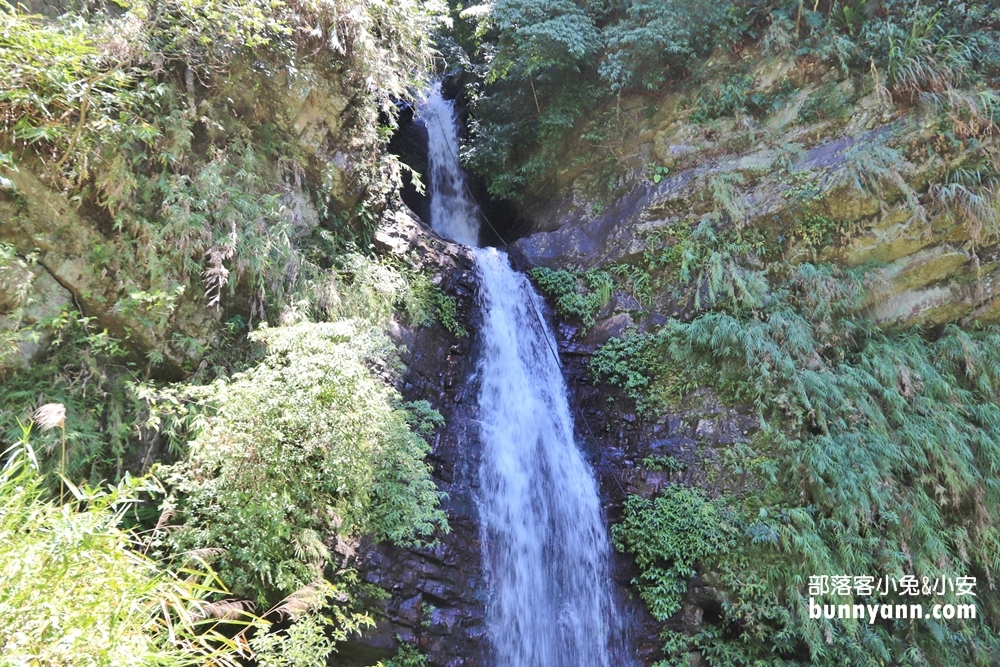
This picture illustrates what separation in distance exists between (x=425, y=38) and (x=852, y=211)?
6.61 m

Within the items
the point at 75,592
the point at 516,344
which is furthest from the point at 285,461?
the point at 516,344

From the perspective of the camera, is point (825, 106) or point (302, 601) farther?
point (825, 106)

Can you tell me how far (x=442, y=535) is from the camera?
5.52 metres

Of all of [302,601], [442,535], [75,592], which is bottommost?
[302,601]

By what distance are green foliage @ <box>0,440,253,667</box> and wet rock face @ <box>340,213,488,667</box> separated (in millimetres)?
2588

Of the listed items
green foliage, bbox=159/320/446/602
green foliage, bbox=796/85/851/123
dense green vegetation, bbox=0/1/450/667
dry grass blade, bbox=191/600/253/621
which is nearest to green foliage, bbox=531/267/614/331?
dense green vegetation, bbox=0/1/450/667

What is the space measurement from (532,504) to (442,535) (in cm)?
129

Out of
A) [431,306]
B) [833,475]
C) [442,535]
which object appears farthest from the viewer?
[431,306]

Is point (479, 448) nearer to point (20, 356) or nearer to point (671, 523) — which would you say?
point (671, 523)

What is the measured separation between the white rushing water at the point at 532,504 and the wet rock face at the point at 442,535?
0.20 m

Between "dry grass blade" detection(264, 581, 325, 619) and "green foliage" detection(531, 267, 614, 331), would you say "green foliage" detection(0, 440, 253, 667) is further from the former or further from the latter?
"green foliage" detection(531, 267, 614, 331)

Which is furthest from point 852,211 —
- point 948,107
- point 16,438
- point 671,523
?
point 16,438

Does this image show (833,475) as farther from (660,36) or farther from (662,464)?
(660,36)

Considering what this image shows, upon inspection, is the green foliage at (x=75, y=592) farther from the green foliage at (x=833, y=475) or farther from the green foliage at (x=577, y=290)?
the green foliage at (x=577, y=290)
